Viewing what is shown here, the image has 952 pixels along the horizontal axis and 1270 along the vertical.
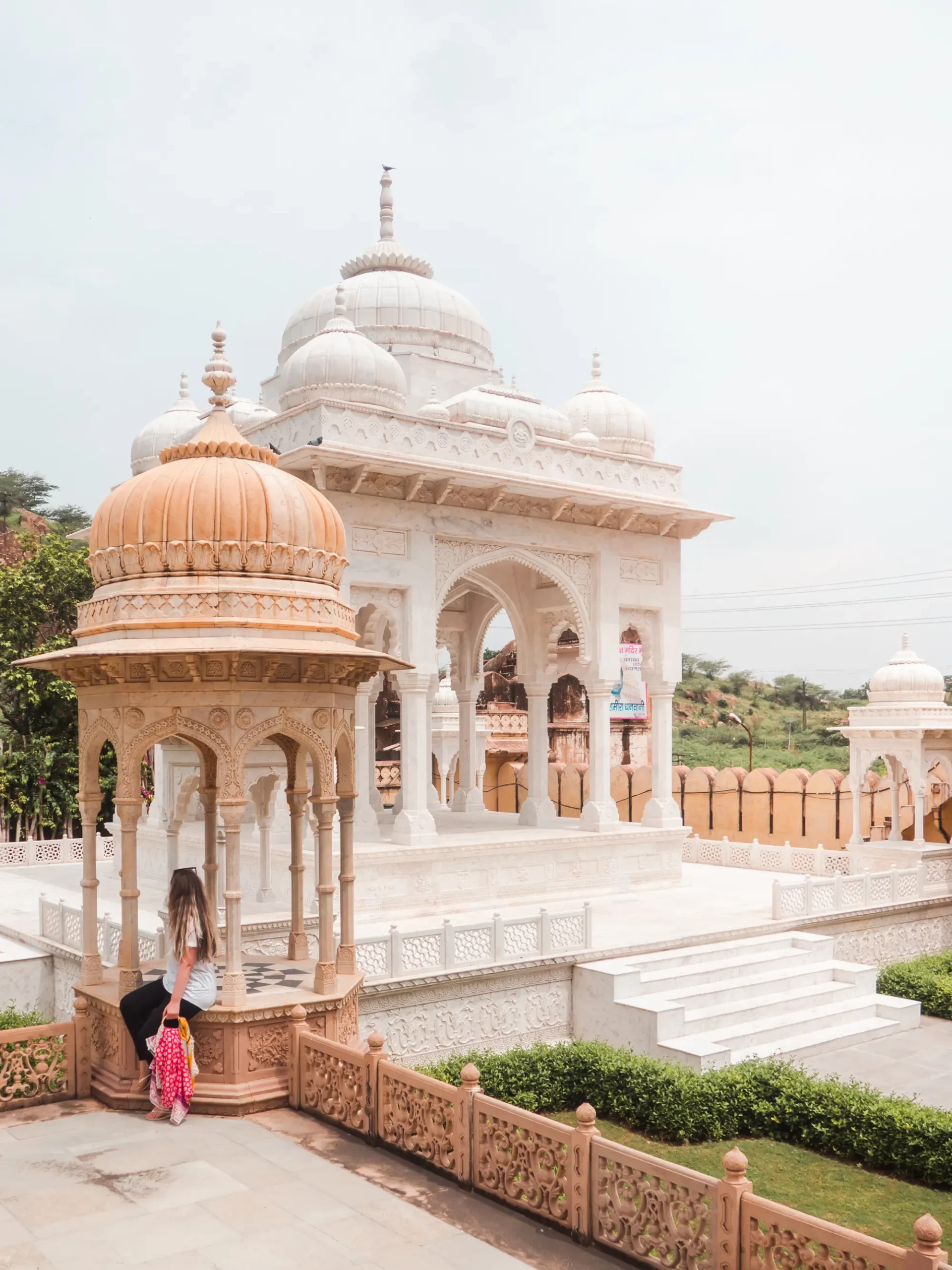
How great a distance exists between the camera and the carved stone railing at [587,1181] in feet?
13.7

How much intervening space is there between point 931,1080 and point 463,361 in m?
12.1

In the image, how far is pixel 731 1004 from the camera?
37.8ft

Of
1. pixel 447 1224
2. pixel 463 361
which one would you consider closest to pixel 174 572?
pixel 447 1224

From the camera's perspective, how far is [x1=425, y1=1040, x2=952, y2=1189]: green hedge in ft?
26.9

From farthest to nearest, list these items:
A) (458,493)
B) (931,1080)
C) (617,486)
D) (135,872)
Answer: (617,486) → (458,493) → (931,1080) → (135,872)

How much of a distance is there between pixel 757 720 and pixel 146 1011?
45511 mm

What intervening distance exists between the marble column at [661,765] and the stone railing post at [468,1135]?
37.6ft

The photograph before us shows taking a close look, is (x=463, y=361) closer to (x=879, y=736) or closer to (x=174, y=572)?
(x=879, y=736)

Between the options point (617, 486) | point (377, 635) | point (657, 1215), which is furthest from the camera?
point (377, 635)

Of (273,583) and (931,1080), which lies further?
(931,1080)

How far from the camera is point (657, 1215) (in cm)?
471

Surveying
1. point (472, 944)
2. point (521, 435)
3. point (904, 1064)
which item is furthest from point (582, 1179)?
point (521, 435)

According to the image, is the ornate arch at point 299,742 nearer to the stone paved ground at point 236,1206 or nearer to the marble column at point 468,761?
the stone paved ground at point 236,1206

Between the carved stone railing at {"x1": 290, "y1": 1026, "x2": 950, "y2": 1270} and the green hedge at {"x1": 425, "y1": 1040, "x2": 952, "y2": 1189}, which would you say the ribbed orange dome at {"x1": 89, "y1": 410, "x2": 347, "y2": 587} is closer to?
the carved stone railing at {"x1": 290, "y1": 1026, "x2": 950, "y2": 1270}
